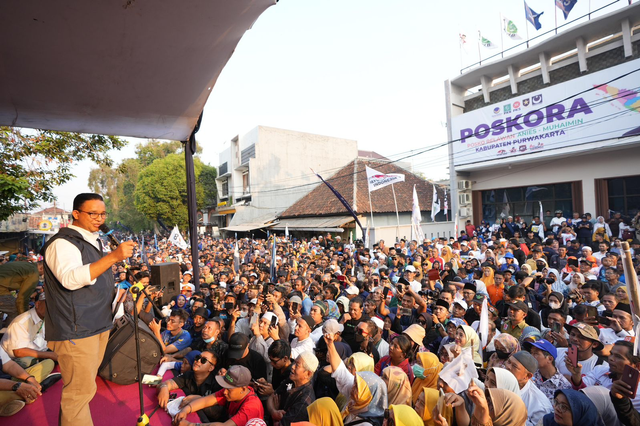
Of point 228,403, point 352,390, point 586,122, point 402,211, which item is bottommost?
point 228,403

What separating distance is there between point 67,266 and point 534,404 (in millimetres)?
3604

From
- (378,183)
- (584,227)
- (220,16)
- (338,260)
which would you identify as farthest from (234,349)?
(584,227)

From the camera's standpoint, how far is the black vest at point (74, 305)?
2.12 m

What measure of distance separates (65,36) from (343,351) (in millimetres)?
4078

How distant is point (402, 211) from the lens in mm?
22016

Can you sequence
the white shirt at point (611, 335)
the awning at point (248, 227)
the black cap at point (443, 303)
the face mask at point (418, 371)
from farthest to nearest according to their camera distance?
the awning at point (248, 227) < the black cap at point (443, 303) < the white shirt at point (611, 335) < the face mask at point (418, 371)

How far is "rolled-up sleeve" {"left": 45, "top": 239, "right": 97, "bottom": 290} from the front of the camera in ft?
6.68

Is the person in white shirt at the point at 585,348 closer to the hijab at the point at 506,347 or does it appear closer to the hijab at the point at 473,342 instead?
the hijab at the point at 506,347

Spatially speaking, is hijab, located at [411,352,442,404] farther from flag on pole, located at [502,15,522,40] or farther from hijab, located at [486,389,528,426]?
flag on pole, located at [502,15,522,40]

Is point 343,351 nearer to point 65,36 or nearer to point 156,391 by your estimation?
point 156,391

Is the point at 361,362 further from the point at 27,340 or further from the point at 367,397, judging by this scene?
the point at 27,340

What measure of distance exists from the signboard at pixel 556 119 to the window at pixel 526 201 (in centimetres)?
230

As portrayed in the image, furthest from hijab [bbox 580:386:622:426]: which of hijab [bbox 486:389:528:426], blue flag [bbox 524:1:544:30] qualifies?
blue flag [bbox 524:1:544:30]

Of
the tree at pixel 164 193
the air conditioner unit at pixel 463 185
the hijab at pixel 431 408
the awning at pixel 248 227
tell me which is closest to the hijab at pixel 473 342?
the hijab at pixel 431 408
